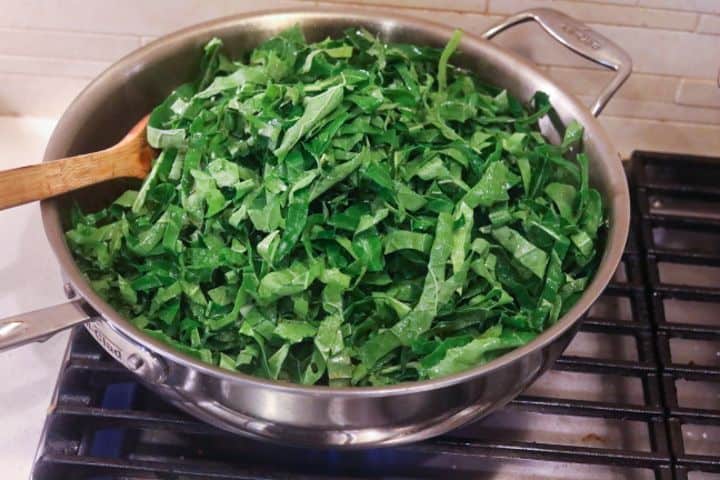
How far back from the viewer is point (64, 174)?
85 cm

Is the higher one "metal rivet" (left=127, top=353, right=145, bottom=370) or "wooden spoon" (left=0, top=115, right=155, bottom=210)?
"wooden spoon" (left=0, top=115, right=155, bottom=210)

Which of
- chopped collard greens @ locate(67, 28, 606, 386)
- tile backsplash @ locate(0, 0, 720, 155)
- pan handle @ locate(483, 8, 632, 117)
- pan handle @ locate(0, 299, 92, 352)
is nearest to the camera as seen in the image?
pan handle @ locate(0, 299, 92, 352)

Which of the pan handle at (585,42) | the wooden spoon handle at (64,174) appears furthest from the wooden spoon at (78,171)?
the pan handle at (585,42)

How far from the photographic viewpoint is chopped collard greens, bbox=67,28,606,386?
798mm

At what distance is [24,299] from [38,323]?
33cm

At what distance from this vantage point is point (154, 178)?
0.93 metres

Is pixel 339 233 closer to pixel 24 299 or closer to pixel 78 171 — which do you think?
pixel 78 171

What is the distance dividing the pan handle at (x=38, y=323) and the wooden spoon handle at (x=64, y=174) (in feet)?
0.51

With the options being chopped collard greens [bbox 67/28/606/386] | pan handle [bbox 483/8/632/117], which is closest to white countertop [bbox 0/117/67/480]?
chopped collard greens [bbox 67/28/606/386]

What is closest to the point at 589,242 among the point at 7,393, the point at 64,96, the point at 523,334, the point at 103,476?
the point at 523,334

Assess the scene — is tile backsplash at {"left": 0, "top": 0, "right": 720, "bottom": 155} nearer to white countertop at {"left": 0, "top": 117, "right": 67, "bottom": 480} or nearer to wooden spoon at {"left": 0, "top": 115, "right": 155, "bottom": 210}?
white countertop at {"left": 0, "top": 117, "right": 67, "bottom": 480}

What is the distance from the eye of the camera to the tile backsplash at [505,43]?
1101mm

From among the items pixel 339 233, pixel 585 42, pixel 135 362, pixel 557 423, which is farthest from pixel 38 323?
pixel 585 42

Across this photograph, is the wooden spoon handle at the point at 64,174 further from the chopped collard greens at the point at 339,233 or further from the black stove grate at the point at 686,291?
the black stove grate at the point at 686,291
